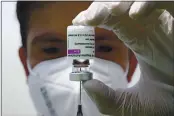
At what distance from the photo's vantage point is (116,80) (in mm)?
1276

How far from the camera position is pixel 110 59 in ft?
4.23

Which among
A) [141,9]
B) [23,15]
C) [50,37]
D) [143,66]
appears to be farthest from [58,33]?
[141,9]

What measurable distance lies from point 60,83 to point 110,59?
0.81 feet

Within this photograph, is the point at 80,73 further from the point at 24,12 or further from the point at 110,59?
the point at 24,12

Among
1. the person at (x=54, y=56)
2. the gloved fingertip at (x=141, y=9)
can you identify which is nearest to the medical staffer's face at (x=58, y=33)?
the person at (x=54, y=56)

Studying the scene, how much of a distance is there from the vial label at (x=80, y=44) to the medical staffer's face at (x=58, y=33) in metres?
0.43

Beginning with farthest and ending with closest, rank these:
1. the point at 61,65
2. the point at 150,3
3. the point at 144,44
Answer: the point at 61,65 → the point at 144,44 → the point at 150,3

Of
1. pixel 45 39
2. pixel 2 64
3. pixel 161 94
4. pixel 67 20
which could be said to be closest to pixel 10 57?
pixel 2 64

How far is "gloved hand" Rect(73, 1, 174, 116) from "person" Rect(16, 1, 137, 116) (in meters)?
0.24

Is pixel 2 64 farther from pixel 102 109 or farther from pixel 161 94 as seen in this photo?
pixel 161 94

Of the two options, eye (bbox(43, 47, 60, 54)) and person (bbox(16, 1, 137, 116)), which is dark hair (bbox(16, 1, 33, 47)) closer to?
person (bbox(16, 1, 137, 116))

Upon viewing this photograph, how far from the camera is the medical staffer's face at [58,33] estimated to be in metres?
1.28

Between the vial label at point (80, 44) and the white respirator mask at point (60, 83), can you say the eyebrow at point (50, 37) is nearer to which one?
the white respirator mask at point (60, 83)

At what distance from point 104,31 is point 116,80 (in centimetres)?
22
